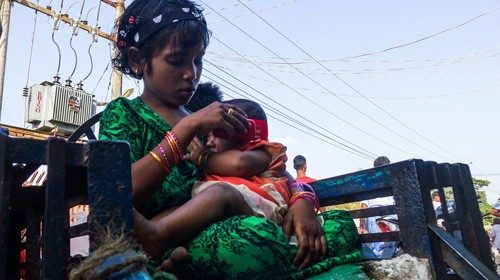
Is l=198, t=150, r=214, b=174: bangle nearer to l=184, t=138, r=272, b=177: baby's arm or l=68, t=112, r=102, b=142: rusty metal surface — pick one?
l=184, t=138, r=272, b=177: baby's arm

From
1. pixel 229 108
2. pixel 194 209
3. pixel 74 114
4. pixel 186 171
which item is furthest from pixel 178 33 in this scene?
pixel 74 114

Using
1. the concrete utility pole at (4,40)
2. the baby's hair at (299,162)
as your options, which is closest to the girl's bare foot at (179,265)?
the baby's hair at (299,162)

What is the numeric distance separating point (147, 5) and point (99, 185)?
1.18 m

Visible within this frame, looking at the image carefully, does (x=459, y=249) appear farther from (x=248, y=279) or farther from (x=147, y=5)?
(x=147, y=5)

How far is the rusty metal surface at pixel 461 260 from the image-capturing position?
1182mm

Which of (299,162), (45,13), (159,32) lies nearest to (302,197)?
(159,32)

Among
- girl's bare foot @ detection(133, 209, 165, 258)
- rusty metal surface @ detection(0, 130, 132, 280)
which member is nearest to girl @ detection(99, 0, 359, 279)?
girl's bare foot @ detection(133, 209, 165, 258)

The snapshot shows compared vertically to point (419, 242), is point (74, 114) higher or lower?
higher

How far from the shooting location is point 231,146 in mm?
1648

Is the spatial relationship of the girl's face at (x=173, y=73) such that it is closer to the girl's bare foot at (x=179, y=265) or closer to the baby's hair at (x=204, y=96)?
the baby's hair at (x=204, y=96)

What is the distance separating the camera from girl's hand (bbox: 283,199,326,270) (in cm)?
137

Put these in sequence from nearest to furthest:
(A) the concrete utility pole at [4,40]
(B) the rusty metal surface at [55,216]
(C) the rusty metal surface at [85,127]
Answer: (B) the rusty metal surface at [55,216]
(C) the rusty metal surface at [85,127]
(A) the concrete utility pole at [4,40]

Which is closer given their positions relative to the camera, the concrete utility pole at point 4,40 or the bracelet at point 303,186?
the bracelet at point 303,186

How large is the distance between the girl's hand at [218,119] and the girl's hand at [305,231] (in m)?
0.37
